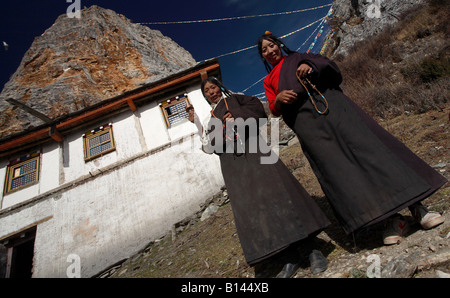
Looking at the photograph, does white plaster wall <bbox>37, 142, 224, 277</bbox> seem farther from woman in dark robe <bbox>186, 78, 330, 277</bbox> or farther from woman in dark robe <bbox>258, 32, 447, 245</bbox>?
woman in dark robe <bbox>258, 32, 447, 245</bbox>

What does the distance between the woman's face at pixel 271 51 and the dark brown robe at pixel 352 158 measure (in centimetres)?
25

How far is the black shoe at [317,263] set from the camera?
185 centimetres

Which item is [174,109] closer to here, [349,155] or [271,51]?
[271,51]

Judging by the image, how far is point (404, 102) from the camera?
19.5 ft

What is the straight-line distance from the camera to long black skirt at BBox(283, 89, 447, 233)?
1.69 m

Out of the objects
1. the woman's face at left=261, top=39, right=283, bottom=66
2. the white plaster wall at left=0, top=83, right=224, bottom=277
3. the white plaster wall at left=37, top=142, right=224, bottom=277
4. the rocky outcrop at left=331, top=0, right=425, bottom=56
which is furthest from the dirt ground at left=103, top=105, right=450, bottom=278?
the rocky outcrop at left=331, top=0, right=425, bottom=56

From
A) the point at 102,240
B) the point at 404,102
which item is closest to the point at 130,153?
the point at 102,240

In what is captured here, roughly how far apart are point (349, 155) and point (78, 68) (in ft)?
80.5

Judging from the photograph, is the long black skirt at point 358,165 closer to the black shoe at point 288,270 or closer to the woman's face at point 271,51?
the black shoe at point 288,270

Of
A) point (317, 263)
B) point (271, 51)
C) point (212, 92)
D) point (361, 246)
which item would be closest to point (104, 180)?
point (212, 92)

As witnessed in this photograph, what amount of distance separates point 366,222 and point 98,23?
106 ft

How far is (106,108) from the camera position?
31.8 ft

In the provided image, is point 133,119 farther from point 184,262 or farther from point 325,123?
point 325,123

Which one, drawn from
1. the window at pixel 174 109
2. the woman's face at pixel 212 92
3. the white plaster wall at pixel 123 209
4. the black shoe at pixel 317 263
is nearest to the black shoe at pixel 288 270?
the black shoe at pixel 317 263
